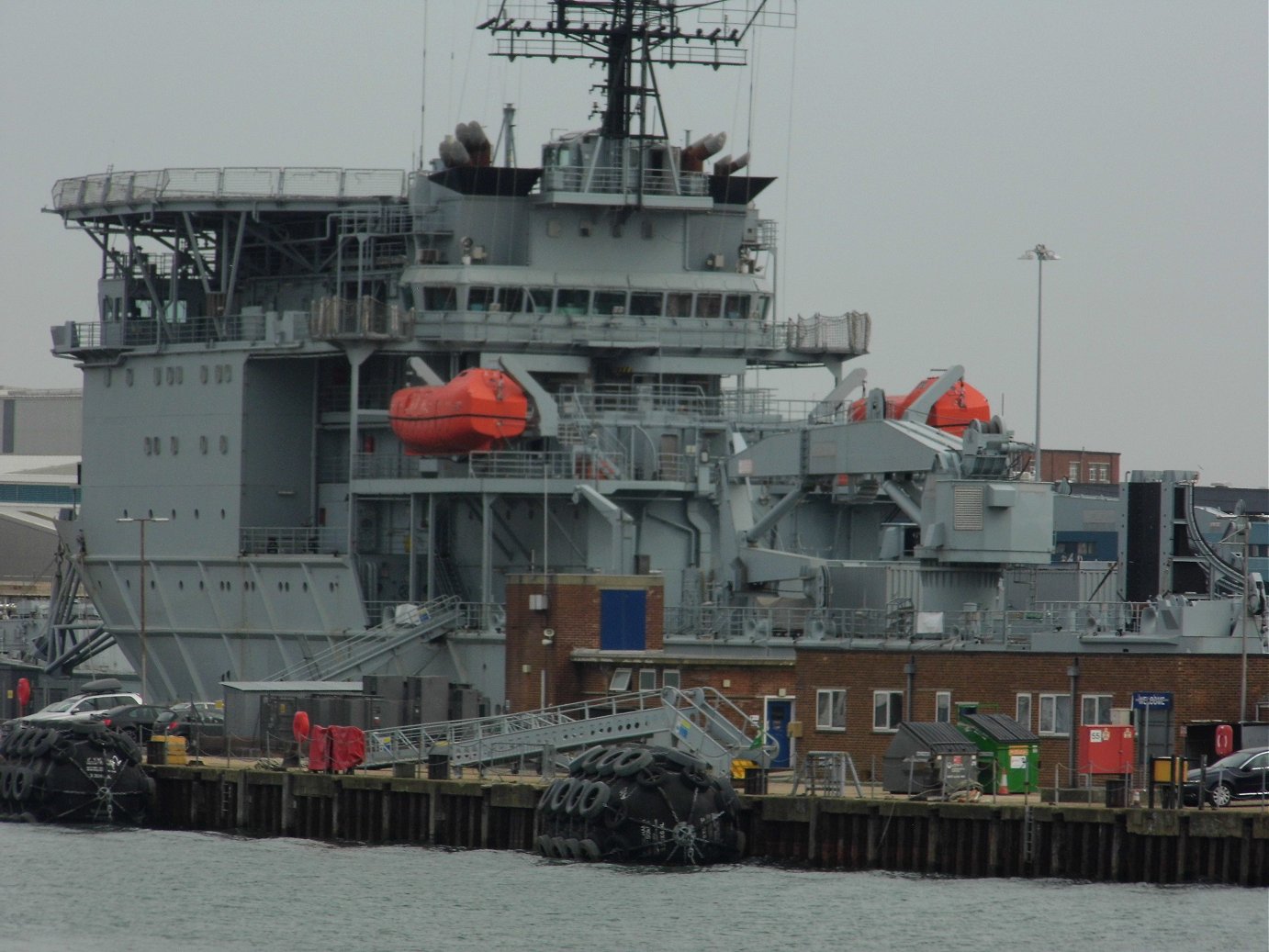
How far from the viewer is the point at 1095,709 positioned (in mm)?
51219

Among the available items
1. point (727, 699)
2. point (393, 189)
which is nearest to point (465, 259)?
point (393, 189)

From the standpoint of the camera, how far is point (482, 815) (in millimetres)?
53250

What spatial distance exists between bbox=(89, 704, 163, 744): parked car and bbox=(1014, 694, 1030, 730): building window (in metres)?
21.8

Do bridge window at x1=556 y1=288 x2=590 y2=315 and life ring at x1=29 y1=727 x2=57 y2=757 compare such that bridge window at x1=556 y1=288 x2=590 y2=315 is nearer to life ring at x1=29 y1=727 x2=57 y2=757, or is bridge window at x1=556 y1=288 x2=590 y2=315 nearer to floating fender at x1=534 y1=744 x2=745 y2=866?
life ring at x1=29 y1=727 x2=57 y2=757

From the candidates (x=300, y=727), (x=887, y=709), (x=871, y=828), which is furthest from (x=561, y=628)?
(x=871, y=828)

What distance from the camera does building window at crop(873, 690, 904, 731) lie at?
53.2 metres

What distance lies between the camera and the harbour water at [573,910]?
43.5 m

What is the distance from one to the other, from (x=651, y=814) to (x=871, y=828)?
12.7 ft

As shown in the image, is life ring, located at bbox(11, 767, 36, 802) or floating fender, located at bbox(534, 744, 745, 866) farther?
life ring, located at bbox(11, 767, 36, 802)

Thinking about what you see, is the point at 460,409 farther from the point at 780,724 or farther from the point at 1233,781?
the point at 1233,781

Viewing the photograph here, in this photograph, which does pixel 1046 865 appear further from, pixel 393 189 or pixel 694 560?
pixel 393 189

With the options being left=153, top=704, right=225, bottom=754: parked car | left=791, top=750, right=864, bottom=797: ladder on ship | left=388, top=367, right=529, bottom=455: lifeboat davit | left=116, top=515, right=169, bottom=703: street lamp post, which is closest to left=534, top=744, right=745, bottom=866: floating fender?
left=791, top=750, right=864, bottom=797: ladder on ship

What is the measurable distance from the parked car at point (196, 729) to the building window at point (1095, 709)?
21189mm

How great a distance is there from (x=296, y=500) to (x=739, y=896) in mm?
27946
